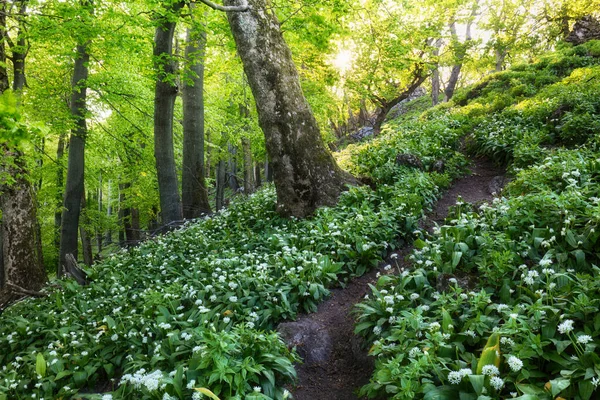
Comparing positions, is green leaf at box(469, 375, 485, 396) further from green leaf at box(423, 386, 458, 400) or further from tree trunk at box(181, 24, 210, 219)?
tree trunk at box(181, 24, 210, 219)

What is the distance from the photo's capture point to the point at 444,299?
11.8 feet

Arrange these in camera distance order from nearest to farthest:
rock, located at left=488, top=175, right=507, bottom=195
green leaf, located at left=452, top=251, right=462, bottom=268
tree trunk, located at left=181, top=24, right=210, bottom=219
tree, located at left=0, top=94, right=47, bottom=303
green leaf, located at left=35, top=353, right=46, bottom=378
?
1. green leaf, located at left=452, top=251, right=462, bottom=268
2. green leaf, located at left=35, top=353, right=46, bottom=378
3. rock, located at left=488, top=175, right=507, bottom=195
4. tree, located at left=0, top=94, right=47, bottom=303
5. tree trunk, located at left=181, top=24, right=210, bottom=219

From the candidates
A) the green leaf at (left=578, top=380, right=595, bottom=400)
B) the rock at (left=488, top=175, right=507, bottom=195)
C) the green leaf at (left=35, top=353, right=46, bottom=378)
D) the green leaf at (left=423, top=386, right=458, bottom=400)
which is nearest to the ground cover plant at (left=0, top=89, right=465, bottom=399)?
the green leaf at (left=35, top=353, right=46, bottom=378)

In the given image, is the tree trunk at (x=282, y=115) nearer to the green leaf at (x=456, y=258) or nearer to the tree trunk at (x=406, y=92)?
the green leaf at (x=456, y=258)

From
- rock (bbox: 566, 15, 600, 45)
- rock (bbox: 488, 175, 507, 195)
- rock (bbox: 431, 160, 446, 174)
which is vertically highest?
rock (bbox: 566, 15, 600, 45)

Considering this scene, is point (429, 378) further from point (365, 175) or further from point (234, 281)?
point (365, 175)

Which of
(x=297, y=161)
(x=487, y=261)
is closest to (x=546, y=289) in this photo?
(x=487, y=261)

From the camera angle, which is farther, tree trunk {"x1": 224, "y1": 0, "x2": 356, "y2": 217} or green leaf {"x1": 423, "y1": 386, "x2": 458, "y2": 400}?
tree trunk {"x1": 224, "y1": 0, "x2": 356, "y2": 217}

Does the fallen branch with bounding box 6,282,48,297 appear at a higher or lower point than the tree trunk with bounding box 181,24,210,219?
lower

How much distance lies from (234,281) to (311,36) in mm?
7348

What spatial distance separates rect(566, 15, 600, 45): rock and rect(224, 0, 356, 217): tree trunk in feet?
53.9

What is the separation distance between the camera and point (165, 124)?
10258 millimetres

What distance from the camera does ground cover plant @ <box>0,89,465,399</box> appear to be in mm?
3434

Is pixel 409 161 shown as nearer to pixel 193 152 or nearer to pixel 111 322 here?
pixel 193 152
